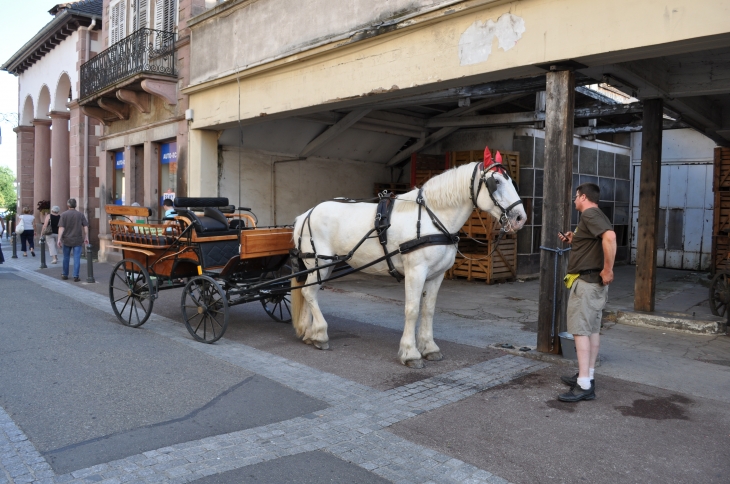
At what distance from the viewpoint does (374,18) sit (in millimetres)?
9047

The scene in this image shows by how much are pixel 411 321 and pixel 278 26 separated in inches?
283

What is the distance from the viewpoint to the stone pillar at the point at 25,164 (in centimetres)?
2778

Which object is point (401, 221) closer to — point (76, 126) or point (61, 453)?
point (61, 453)

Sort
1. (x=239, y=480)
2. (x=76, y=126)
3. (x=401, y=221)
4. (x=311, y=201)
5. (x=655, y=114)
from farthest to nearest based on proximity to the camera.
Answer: (x=76, y=126)
(x=311, y=201)
(x=655, y=114)
(x=401, y=221)
(x=239, y=480)

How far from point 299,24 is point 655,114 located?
20.0 feet

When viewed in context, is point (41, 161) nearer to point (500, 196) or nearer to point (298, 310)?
point (298, 310)

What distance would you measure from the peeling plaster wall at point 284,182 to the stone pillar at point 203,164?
0.25 metres

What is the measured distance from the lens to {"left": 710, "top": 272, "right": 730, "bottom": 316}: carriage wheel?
28.2ft

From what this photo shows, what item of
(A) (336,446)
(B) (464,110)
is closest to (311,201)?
(B) (464,110)

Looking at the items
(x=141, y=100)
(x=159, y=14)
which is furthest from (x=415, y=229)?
(x=159, y=14)

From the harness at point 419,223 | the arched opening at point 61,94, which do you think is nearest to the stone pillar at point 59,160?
the arched opening at point 61,94

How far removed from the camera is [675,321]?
8227 millimetres

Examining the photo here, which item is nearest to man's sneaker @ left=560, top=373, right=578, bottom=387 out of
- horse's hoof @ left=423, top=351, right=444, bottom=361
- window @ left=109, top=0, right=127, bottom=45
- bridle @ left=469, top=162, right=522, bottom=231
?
horse's hoof @ left=423, top=351, right=444, bottom=361

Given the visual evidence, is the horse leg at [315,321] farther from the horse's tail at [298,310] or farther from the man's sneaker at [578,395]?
the man's sneaker at [578,395]
